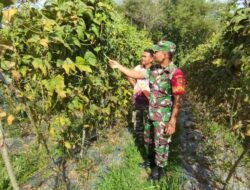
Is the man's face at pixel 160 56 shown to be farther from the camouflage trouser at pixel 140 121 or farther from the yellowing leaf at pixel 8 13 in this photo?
the yellowing leaf at pixel 8 13

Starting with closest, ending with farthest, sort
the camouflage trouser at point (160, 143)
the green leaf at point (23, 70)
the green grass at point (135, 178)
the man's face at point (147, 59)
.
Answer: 1. the green leaf at point (23, 70)
2. the green grass at point (135, 178)
3. the camouflage trouser at point (160, 143)
4. the man's face at point (147, 59)

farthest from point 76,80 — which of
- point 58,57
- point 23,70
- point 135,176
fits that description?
point 135,176

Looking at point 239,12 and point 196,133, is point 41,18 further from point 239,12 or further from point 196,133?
point 196,133

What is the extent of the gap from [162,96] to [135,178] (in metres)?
1.00

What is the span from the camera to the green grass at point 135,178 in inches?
157

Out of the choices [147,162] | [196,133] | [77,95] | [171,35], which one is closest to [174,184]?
[147,162]

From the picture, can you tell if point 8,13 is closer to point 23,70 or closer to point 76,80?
point 23,70

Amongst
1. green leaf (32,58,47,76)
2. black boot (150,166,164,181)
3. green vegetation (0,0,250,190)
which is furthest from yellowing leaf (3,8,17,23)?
black boot (150,166,164,181)

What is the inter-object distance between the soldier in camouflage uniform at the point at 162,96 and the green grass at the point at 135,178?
0.61 ft

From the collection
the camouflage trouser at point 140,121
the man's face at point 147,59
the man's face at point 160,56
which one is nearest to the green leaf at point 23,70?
the man's face at point 160,56

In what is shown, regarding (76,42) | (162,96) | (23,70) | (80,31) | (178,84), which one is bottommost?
(162,96)

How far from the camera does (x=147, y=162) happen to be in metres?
4.85

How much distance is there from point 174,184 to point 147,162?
0.91m

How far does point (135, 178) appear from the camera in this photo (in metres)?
4.33
